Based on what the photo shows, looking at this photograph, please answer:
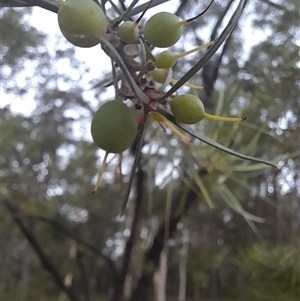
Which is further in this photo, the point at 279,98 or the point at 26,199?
the point at 26,199

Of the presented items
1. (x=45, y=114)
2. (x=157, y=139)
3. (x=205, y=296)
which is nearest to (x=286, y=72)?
(x=157, y=139)

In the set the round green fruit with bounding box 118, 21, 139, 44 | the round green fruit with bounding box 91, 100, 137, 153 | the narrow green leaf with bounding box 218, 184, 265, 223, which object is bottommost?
the narrow green leaf with bounding box 218, 184, 265, 223

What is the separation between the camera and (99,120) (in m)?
0.10

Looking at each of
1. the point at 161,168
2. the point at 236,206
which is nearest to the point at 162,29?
the point at 236,206

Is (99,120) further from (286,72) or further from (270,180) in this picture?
(270,180)

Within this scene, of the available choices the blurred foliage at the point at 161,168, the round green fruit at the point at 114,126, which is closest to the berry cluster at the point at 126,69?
the round green fruit at the point at 114,126

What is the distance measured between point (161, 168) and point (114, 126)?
447 millimetres

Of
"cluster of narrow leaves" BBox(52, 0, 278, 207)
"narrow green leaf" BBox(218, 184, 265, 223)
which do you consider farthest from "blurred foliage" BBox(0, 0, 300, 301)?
"cluster of narrow leaves" BBox(52, 0, 278, 207)

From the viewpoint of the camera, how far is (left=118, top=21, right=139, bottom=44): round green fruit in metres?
0.10

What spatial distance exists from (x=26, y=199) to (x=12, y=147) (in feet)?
0.26

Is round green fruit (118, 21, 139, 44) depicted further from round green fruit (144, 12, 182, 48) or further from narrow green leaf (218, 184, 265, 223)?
narrow green leaf (218, 184, 265, 223)

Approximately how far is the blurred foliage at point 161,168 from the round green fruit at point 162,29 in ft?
0.51

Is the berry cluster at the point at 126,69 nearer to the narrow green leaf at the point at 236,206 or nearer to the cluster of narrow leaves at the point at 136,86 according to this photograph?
the cluster of narrow leaves at the point at 136,86

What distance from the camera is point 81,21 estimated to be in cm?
9
